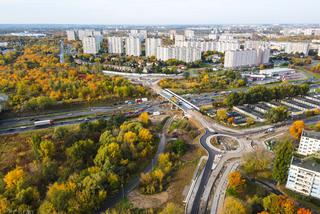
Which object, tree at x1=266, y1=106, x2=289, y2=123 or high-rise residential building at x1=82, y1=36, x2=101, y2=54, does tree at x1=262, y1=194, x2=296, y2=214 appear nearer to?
tree at x1=266, y1=106, x2=289, y2=123

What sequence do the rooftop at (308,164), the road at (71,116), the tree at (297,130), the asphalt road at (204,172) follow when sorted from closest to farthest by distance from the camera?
the asphalt road at (204,172)
the rooftop at (308,164)
the tree at (297,130)
the road at (71,116)

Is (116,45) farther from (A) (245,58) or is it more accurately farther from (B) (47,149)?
(B) (47,149)

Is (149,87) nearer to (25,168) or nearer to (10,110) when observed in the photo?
(10,110)

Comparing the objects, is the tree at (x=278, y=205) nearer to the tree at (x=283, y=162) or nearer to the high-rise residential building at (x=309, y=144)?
the tree at (x=283, y=162)

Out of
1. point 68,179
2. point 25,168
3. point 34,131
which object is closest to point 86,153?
point 68,179

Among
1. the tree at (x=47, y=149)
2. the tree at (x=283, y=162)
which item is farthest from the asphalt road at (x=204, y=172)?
the tree at (x=47, y=149)
